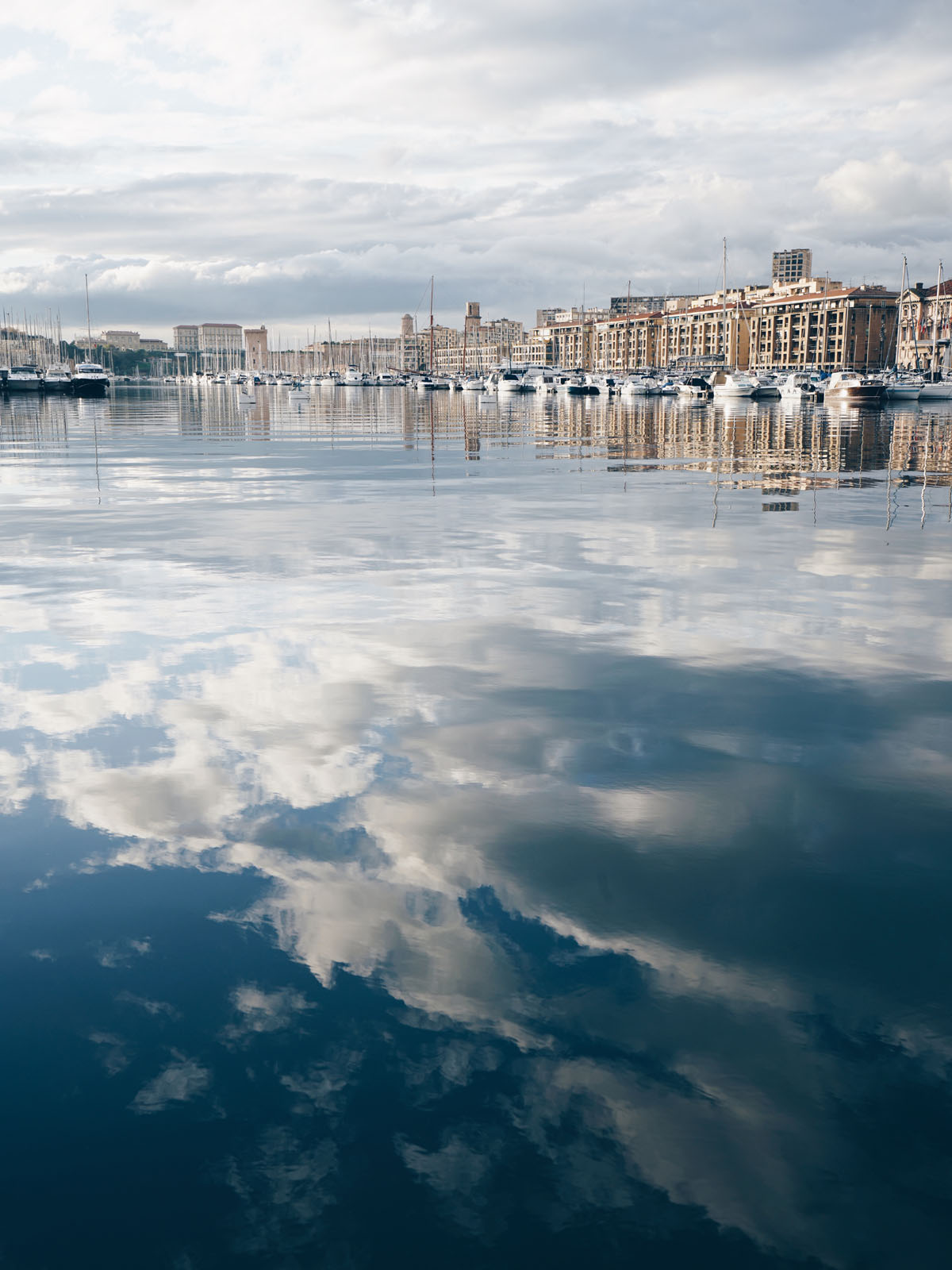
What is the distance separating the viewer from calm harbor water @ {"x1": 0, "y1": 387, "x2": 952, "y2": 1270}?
3756 mm

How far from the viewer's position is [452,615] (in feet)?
40.1

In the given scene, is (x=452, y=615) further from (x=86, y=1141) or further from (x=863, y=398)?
(x=863, y=398)

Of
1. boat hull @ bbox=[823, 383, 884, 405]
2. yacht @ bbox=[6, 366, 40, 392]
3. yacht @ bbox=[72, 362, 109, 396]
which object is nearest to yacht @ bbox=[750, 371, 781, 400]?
boat hull @ bbox=[823, 383, 884, 405]

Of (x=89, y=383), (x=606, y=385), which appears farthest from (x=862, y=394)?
(x=89, y=383)

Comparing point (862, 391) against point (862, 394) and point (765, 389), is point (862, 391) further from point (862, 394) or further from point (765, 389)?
point (765, 389)

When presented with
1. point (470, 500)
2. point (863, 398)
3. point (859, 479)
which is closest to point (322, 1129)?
point (470, 500)

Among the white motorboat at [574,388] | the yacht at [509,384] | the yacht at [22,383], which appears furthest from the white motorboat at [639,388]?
the yacht at [22,383]

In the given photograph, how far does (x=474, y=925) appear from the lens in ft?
18.3

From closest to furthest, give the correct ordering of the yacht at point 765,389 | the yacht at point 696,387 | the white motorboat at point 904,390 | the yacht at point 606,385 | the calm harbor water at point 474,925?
the calm harbor water at point 474,925, the white motorboat at point 904,390, the yacht at point 765,389, the yacht at point 696,387, the yacht at point 606,385

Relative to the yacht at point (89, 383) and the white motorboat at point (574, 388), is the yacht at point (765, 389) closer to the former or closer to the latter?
the white motorboat at point (574, 388)

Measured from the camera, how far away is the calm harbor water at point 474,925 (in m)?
3.76

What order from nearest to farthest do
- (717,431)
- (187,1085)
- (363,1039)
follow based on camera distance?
(187,1085) < (363,1039) < (717,431)

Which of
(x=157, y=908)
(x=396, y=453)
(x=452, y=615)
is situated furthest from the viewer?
(x=396, y=453)

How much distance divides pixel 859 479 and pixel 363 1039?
27356mm
